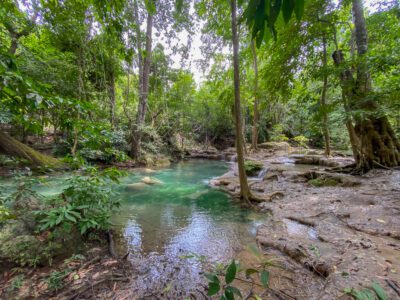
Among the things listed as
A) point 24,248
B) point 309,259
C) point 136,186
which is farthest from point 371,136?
point 24,248

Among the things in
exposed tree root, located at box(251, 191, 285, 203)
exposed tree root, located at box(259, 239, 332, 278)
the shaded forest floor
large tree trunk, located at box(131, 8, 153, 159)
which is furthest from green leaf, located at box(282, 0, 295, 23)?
large tree trunk, located at box(131, 8, 153, 159)

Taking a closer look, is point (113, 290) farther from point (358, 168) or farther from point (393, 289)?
point (358, 168)

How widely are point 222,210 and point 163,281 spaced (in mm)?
2779

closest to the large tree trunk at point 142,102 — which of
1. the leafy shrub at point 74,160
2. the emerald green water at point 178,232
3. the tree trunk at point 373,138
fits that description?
the emerald green water at point 178,232

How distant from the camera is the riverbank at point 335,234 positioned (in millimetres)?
1897

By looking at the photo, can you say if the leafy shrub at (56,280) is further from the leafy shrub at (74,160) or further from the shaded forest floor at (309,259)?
the leafy shrub at (74,160)

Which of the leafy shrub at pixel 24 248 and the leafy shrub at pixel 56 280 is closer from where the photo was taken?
the leafy shrub at pixel 56 280

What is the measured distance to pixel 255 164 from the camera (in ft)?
29.5

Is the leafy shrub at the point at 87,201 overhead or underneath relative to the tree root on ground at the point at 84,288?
overhead

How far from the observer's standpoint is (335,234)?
2.95 metres

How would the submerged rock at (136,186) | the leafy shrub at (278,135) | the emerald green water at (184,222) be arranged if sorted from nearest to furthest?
the emerald green water at (184,222)
the submerged rock at (136,186)
the leafy shrub at (278,135)

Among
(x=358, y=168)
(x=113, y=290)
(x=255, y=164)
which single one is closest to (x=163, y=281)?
(x=113, y=290)

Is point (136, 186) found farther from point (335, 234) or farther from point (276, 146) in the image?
point (276, 146)

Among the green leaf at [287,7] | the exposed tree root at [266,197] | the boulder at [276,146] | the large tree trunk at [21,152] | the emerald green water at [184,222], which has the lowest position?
the emerald green water at [184,222]
